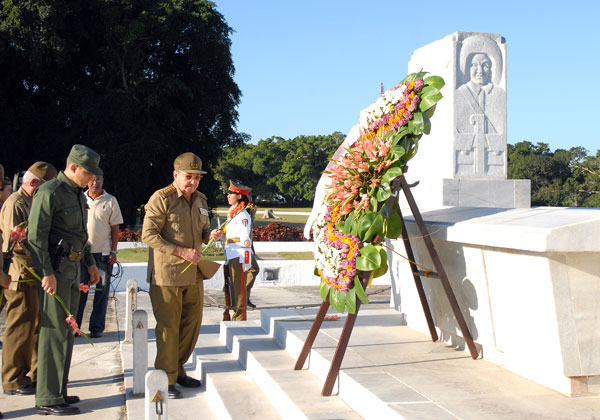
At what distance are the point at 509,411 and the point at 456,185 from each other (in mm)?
4050

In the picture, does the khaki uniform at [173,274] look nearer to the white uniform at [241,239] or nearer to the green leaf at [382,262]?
the green leaf at [382,262]

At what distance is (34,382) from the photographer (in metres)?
5.55

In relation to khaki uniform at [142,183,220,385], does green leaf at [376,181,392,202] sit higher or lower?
higher

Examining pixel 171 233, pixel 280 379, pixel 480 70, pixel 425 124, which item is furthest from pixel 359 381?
pixel 480 70

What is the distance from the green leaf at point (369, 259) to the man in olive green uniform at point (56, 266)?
232cm

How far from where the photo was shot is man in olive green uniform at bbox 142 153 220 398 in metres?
5.08

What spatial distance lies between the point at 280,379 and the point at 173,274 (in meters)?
1.23

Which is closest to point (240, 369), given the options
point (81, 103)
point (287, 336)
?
point (287, 336)

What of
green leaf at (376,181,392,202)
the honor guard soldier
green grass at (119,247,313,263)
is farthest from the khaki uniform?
green grass at (119,247,313,263)

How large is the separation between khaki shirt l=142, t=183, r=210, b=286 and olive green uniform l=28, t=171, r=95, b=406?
0.64 meters

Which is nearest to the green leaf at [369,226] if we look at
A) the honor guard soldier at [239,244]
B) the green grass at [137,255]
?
the honor guard soldier at [239,244]

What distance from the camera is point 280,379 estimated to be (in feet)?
16.1

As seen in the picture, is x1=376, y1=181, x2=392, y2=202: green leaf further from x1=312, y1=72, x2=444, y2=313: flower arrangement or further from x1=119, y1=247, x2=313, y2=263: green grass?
x1=119, y1=247, x2=313, y2=263: green grass

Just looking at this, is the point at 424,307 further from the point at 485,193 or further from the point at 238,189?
the point at 238,189
